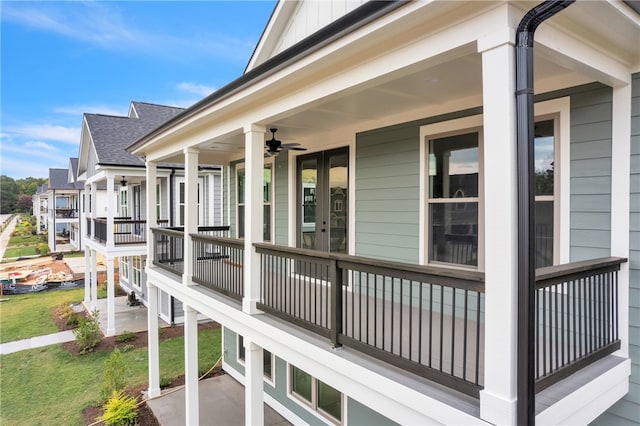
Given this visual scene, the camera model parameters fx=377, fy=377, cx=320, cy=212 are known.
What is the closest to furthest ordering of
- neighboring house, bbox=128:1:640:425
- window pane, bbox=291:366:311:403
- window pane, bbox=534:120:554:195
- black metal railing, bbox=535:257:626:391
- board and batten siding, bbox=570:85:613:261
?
neighboring house, bbox=128:1:640:425 → black metal railing, bbox=535:257:626:391 → board and batten siding, bbox=570:85:613:261 → window pane, bbox=534:120:554:195 → window pane, bbox=291:366:311:403

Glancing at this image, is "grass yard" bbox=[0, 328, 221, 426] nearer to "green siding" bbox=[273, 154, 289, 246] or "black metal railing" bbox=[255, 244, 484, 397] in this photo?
"green siding" bbox=[273, 154, 289, 246]

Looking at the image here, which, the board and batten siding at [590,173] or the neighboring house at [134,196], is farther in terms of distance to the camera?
the neighboring house at [134,196]

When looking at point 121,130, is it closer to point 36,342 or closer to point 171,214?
point 171,214

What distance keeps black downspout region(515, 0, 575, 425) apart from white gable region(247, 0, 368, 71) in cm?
453

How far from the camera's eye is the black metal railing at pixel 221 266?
5230 millimetres

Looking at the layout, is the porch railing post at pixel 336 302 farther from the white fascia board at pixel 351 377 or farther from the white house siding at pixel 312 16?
the white house siding at pixel 312 16

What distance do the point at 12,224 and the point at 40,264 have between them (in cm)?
4814

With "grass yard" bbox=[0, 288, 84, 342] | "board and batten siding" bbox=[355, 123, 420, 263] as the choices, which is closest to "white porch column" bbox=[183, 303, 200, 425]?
"board and batten siding" bbox=[355, 123, 420, 263]

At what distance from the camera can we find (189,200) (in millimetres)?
6480

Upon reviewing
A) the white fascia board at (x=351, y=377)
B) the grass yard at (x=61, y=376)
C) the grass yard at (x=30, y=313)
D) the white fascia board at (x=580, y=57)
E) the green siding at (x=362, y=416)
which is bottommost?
the grass yard at (x=30, y=313)

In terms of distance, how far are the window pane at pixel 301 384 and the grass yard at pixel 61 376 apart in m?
3.62

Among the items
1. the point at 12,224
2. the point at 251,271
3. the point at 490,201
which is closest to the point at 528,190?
the point at 490,201

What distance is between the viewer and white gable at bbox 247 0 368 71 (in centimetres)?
644


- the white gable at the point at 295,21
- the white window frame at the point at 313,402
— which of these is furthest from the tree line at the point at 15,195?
the white window frame at the point at 313,402
